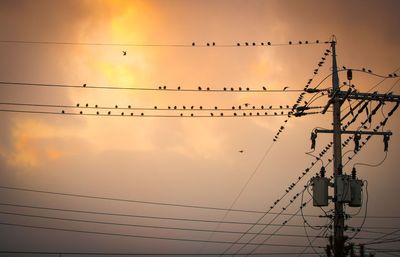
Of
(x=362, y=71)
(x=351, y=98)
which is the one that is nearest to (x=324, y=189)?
(x=351, y=98)

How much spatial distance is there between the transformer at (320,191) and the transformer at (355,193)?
108 centimetres

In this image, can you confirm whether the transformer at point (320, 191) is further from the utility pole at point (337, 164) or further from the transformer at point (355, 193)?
the transformer at point (355, 193)

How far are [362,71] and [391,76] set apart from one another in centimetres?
132

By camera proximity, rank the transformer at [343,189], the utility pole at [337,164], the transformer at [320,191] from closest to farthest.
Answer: the utility pole at [337,164] < the transformer at [343,189] < the transformer at [320,191]

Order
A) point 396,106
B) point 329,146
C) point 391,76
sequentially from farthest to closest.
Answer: point 329,146, point 391,76, point 396,106

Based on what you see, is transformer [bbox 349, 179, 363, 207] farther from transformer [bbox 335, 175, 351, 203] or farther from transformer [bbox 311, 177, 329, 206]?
transformer [bbox 311, 177, 329, 206]

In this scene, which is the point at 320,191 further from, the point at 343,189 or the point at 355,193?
the point at 355,193

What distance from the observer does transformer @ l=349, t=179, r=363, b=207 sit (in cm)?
2139

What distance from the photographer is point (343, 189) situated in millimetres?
21297

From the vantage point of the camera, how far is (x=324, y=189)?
21531 mm

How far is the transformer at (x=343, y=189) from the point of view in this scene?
21188 mm

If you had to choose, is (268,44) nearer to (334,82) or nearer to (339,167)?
(334,82)

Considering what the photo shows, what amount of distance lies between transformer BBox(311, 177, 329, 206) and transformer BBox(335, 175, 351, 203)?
18.4 inches

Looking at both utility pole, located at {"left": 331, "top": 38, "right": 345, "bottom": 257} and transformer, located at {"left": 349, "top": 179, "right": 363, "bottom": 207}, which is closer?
utility pole, located at {"left": 331, "top": 38, "right": 345, "bottom": 257}
